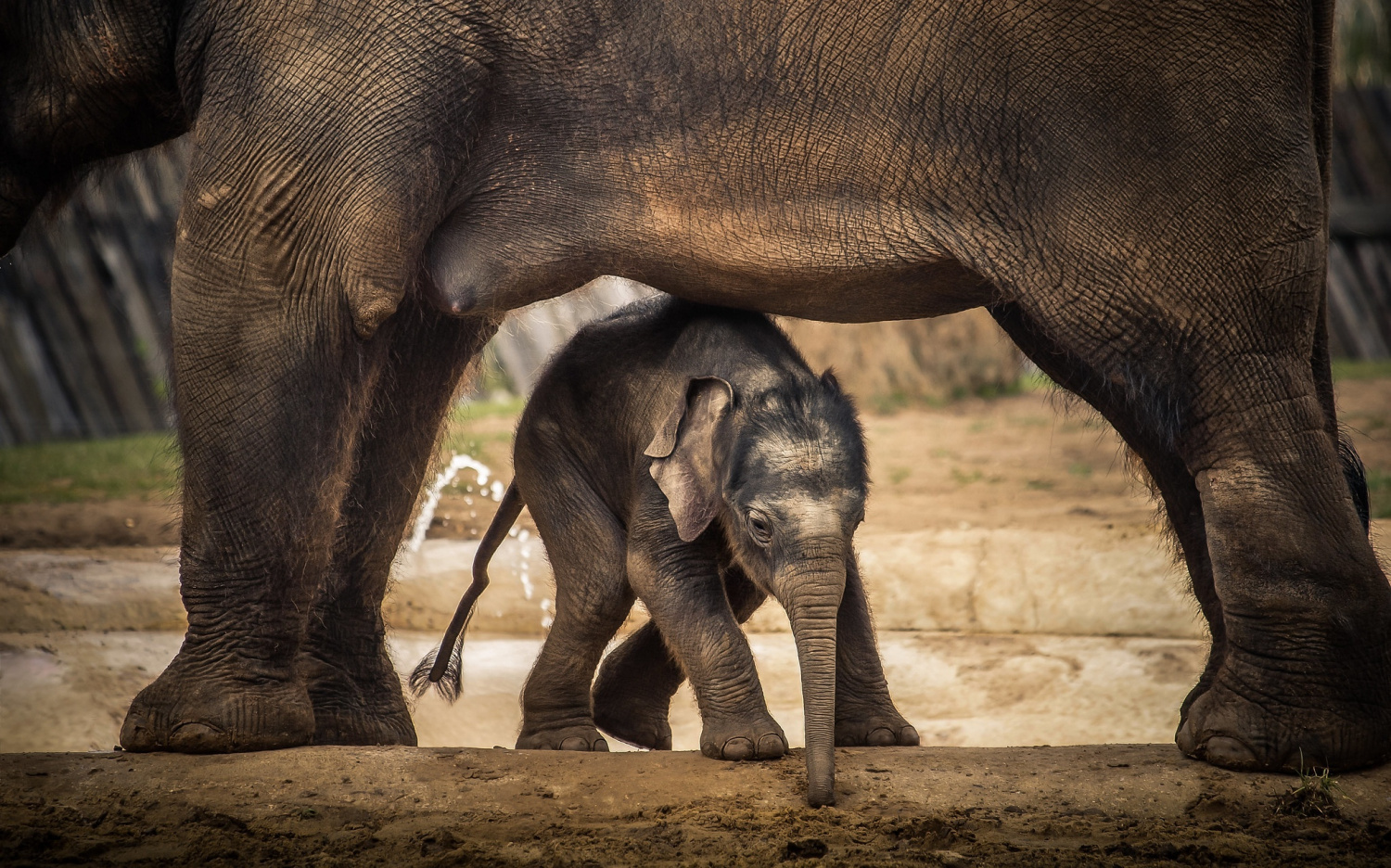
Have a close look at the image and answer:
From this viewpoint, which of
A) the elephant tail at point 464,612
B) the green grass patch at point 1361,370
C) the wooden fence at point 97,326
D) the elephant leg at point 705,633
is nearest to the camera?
the elephant leg at point 705,633

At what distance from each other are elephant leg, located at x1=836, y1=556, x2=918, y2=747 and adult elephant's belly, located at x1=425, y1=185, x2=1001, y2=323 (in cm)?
77

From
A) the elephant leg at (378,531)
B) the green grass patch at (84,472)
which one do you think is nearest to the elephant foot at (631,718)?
the elephant leg at (378,531)

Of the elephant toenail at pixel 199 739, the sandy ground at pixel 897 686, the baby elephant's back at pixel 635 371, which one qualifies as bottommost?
the sandy ground at pixel 897 686

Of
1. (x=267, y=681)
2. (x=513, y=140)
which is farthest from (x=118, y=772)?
(x=513, y=140)

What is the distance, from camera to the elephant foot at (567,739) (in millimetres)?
3879

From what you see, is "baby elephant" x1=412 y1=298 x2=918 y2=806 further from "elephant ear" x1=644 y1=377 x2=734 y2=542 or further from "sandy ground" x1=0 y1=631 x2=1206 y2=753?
"sandy ground" x1=0 y1=631 x2=1206 y2=753

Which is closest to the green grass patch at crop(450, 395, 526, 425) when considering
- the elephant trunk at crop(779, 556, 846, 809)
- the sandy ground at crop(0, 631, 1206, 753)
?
the sandy ground at crop(0, 631, 1206, 753)

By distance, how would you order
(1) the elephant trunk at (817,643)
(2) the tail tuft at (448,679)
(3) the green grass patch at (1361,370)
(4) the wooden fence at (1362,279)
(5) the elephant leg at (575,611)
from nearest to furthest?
(1) the elephant trunk at (817,643), (5) the elephant leg at (575,611), (2) the tail tuft at (448,679), (3) the green grass patch at (1361,370), (4) the wooden fence at (1362,279)

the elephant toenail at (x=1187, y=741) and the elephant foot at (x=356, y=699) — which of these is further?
the elephant foot at (x=356, y=699)

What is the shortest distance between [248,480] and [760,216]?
140 centimetres

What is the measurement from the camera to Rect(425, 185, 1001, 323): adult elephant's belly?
3340 mm

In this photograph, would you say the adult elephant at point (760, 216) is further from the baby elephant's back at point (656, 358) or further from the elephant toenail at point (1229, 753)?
the baby elephant's back at point (656, 358)

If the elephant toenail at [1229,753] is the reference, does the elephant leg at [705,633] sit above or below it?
above

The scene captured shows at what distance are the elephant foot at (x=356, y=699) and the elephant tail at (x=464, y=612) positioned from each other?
151 millimetres
